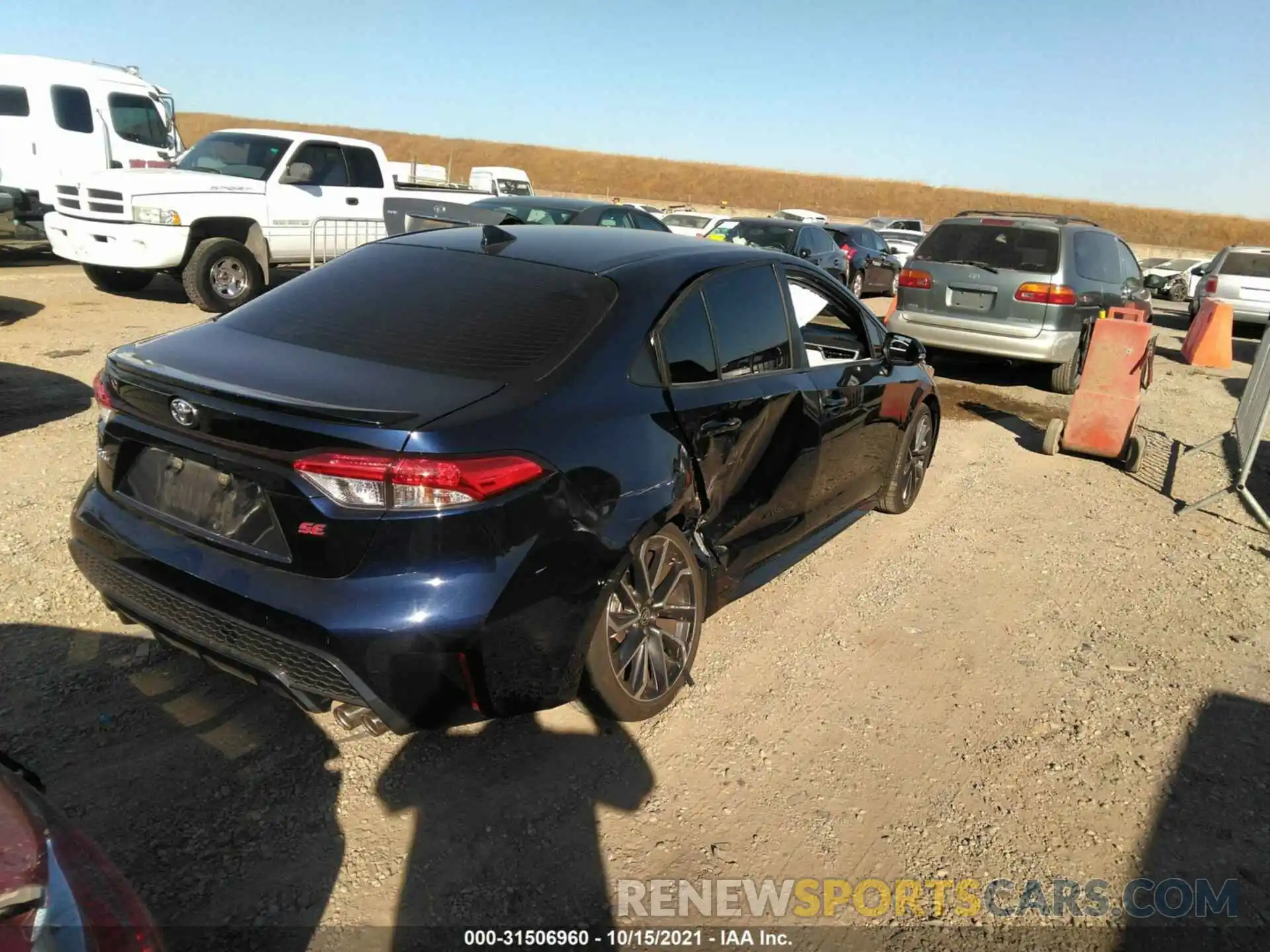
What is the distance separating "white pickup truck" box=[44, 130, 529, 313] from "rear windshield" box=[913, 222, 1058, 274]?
226 inches

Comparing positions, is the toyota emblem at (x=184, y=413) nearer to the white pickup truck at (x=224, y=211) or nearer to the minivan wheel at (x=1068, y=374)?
the white pickup truck at (x=224, y=211)

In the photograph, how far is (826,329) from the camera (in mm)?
5879

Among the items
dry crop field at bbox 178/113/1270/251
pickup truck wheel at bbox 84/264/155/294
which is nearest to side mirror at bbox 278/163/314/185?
pickup truck wheel at bbox 84/264/155/294

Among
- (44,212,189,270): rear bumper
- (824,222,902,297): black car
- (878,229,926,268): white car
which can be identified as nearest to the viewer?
(44,212,189,270): rear bumper

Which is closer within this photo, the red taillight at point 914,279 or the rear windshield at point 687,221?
the red taillight at point 914,279

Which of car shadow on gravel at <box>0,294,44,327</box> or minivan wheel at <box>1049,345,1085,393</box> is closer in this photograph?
car shadow on gravel at <box>0,294,44,327</box>

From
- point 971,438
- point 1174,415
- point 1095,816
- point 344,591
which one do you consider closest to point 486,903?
point 344,591

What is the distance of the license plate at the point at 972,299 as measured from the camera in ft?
32.2

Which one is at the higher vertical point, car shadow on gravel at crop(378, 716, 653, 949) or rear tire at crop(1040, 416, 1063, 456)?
car shadow on gravel at crop(378, 716, 653, 949)

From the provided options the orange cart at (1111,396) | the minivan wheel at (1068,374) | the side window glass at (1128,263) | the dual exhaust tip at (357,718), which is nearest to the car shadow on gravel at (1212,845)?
the dual exhaust tip at (357,718)

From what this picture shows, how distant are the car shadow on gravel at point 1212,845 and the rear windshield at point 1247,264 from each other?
16.2 metres

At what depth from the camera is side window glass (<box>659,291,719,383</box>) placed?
333 centimetres

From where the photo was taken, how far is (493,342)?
3.03 m

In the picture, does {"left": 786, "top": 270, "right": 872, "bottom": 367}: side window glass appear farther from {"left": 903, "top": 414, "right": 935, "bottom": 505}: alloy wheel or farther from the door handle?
the door handle
